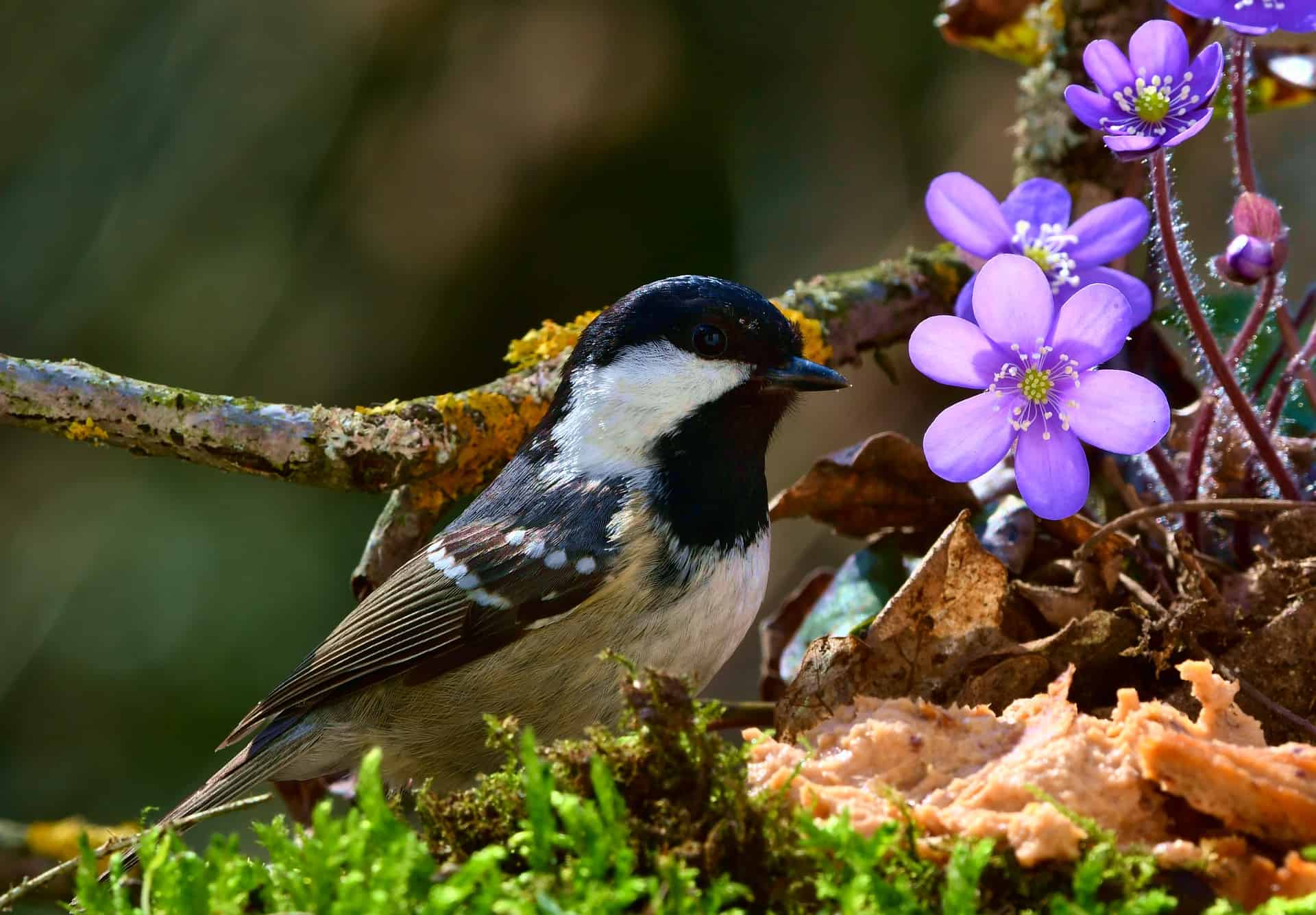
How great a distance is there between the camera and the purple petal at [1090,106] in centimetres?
173

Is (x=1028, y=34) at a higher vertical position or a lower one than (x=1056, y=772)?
higher

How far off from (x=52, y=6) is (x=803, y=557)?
3121 mm

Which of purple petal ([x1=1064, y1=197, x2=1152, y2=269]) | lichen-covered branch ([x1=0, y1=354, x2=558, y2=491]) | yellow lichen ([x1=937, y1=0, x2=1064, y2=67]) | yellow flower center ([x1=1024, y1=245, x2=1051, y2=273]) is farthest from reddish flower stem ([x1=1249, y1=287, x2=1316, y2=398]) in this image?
lichen-covered branch ([x1=0, y1=354, x2=558, y2=491])

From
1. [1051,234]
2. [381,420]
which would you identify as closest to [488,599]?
[381,420]

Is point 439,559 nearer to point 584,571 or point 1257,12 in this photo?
point 584,571

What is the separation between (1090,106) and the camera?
5.70 feet

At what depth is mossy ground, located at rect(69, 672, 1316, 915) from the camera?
3.53ft

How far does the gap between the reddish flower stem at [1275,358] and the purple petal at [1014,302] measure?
736 millimetres

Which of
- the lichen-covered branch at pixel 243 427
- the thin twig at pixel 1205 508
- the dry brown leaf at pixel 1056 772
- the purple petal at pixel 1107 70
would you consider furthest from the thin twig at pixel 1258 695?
the lichen-covered branch at pixel 243 427

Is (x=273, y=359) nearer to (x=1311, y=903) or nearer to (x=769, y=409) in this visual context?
(x=769, y=409)

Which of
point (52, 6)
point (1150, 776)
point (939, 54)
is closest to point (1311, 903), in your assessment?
point (1150, 776)

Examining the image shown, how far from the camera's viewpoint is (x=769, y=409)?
7.05 ft

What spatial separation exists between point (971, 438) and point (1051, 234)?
543 millimetres

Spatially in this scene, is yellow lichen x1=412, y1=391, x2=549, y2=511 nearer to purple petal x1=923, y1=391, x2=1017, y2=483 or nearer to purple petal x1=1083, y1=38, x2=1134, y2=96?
purple petal x1=923, y1=391, x2=1017, y2=483
